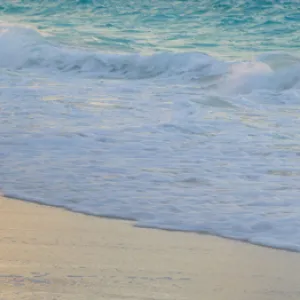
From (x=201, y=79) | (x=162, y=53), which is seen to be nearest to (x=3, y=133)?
(x=201, y=79)

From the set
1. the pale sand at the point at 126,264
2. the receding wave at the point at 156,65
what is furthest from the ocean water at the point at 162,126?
the pale sand at the point at 126,264

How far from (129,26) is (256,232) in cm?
1234

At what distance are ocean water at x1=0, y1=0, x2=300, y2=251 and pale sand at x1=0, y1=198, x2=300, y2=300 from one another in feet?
0.60

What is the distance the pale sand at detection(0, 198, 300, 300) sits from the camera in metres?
3.15

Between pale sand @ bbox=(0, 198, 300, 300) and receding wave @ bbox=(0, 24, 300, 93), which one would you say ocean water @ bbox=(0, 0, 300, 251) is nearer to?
receding wave @ bbox=(0, 24, 300, 93)

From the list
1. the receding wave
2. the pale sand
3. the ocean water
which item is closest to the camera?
the pale sand

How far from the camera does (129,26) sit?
52.4 ft

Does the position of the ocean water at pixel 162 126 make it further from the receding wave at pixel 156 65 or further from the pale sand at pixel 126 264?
the pale sand at pixel 126 264

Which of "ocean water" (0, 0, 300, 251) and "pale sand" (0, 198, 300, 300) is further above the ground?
"pale sand" (0, 198, 300, 300)

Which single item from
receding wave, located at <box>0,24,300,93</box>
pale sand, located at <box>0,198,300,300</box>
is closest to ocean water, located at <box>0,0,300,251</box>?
receding wave, located at <box>0,24,300,93</box>

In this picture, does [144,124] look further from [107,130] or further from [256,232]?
[256,232]

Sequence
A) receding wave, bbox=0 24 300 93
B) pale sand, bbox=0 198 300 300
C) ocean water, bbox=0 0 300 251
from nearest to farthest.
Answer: pale sand, bbox=0 198 300 300, ocean water, bbox=0 0 300 251, receding wave, bbox=0 24 300 93

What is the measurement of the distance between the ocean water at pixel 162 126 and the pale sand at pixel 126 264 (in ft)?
0.60

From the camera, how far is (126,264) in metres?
3.48
